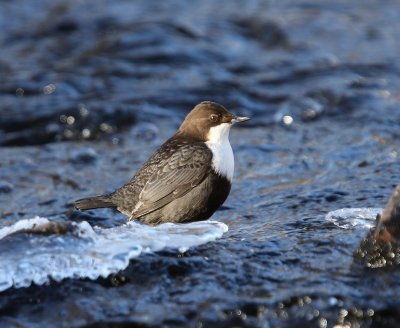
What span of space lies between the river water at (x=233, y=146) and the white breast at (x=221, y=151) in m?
0.44

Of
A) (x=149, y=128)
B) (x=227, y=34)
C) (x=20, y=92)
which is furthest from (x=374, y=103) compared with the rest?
(x=20, y=92)

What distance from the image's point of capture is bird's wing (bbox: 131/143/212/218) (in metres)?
6.06

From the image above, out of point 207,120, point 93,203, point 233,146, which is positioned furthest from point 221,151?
point 233,146

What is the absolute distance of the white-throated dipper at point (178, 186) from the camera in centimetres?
606

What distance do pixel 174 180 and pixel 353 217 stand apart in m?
1.26

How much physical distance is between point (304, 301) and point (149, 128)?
16.7 ft

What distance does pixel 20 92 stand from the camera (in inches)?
399

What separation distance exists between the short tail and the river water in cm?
19

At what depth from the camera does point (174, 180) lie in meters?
6.07

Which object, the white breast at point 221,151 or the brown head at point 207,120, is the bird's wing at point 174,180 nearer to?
the white breast at point 221,151

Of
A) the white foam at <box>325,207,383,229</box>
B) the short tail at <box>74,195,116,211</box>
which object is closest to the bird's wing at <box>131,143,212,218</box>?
the short tail at <box>74,195,116,211</box>

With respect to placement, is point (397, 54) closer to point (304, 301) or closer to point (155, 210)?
point (155, 210)

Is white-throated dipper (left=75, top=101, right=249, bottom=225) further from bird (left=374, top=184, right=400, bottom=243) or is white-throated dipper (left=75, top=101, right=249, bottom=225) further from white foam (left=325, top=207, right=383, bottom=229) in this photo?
bird (left=374, top=184, right=400, bottom=243)

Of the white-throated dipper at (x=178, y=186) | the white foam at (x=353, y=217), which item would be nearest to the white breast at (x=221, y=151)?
the white-throated dipper at (x=178, y=186)
